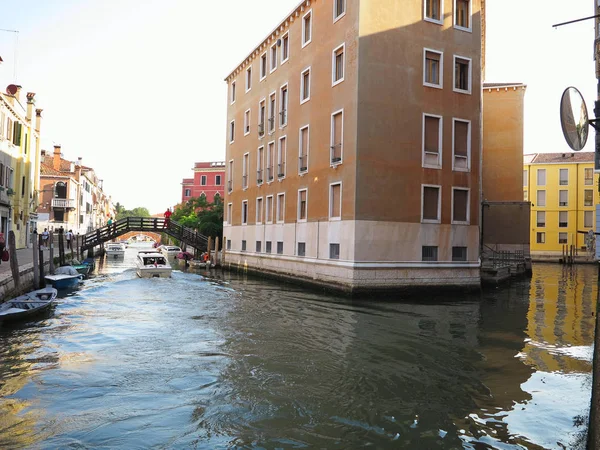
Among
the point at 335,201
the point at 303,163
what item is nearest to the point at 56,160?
the point at 303,163

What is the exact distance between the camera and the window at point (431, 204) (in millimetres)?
18312

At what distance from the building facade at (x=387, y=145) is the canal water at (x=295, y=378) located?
3500 mm

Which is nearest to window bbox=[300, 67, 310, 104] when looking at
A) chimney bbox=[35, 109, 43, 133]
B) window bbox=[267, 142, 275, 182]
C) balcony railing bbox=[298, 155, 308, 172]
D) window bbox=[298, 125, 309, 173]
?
window bbox=[298, 125, 309, 173]

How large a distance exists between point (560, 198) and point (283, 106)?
36425mm

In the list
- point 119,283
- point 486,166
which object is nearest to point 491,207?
point 486,166

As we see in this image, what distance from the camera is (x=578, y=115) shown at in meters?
8.95

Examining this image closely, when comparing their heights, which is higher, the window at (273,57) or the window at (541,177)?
the window at (273,57)

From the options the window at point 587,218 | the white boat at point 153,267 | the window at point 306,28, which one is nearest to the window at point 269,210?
the white boat at point 153,267

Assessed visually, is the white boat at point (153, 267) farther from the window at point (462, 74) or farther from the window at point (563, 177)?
the window at point (563, 177)

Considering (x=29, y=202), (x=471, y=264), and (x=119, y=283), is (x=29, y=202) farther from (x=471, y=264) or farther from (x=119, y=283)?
(x=471, y=264)

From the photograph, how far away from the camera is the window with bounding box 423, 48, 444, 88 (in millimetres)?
18438

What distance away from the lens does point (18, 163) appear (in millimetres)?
28812

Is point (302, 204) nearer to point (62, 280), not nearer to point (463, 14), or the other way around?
point (463, 14)

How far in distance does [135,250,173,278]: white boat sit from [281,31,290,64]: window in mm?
11453
